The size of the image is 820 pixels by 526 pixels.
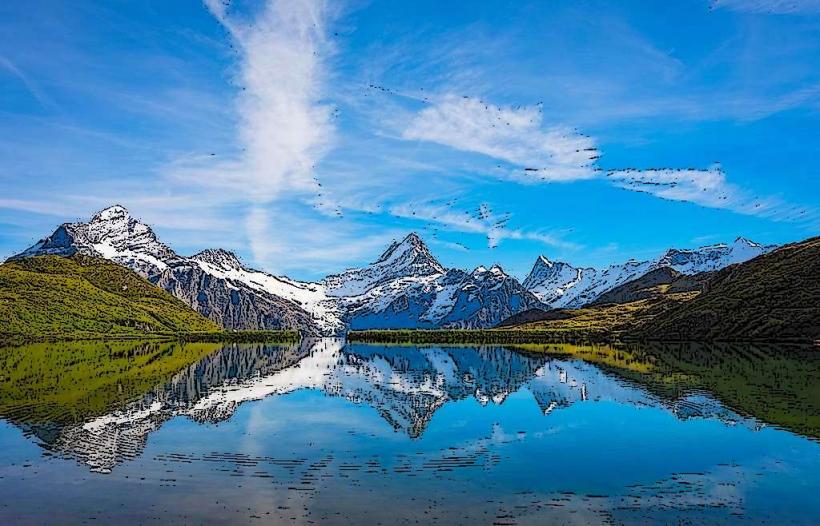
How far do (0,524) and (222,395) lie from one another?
175 feet

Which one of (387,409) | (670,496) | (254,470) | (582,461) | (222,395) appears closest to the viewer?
(670,496)

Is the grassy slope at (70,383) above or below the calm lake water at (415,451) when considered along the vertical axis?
above

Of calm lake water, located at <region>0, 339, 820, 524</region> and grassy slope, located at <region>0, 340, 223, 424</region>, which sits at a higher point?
grassy slope, located at <region>0, 340, 223, 424</region>

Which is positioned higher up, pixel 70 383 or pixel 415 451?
pixel 70 383

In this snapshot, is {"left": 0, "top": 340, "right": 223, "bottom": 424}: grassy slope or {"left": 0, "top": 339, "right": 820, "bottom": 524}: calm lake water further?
{"left": 0, "top": 340, "right": 223, "bottom": 424}: grassy slope

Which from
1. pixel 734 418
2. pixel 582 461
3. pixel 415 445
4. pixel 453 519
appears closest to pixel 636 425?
pixel 734 418

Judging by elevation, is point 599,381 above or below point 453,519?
above

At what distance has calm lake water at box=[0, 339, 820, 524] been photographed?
3416 cm

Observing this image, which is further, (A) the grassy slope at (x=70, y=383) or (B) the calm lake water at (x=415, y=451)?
(A) the grassy slope at (x=70, y=383)

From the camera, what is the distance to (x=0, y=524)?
31578 mm

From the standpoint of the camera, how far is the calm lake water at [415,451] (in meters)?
34.2

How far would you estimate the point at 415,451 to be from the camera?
163 feet

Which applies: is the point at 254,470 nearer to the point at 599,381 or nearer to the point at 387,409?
the point at 387,409

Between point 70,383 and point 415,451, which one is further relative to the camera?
point 70,383
